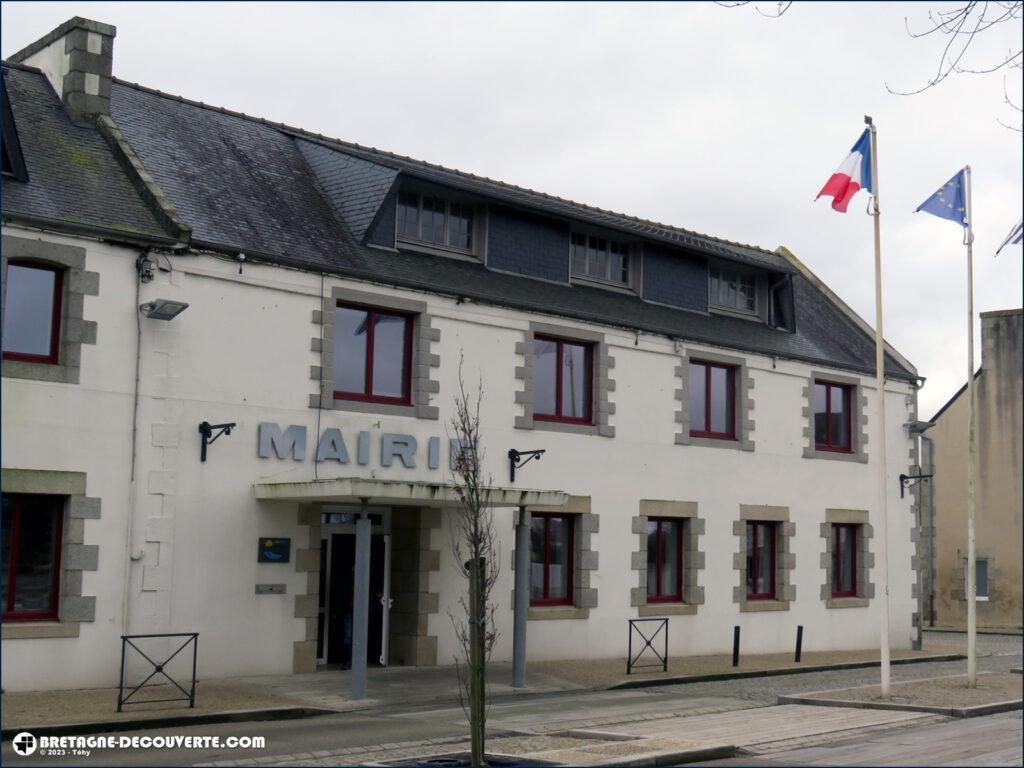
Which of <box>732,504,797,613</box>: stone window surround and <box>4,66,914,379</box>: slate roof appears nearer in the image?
<box>4,66,914,379</box>: slate roof

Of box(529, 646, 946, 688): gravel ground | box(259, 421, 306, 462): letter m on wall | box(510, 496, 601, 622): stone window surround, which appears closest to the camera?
box(259, 421, 306, 462): letter m on wall

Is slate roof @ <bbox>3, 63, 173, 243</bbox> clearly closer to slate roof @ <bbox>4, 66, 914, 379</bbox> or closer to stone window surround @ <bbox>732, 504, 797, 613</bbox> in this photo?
slate roof @ <bbox>4, 66, 914, 379</bbox>

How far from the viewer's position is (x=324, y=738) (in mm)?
12211

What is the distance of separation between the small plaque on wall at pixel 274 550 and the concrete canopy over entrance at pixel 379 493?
1.80 ft

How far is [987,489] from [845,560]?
9845mm

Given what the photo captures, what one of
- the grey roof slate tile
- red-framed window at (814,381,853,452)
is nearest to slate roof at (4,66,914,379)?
the grey roof slate tile

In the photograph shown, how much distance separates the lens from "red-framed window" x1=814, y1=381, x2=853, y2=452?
24656mm

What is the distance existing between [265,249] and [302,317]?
1.03 meters

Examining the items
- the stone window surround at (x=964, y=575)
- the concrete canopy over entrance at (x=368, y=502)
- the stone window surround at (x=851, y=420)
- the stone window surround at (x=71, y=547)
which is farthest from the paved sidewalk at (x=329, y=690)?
the stone window surround at (x=964, y=575)

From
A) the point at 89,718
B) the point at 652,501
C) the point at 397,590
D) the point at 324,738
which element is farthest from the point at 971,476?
the point at 89,718

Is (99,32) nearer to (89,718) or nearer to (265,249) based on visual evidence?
(265,249)

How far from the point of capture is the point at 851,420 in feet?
83.0

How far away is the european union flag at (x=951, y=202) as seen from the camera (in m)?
16.8

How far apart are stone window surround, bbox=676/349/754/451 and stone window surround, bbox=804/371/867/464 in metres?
1.73
